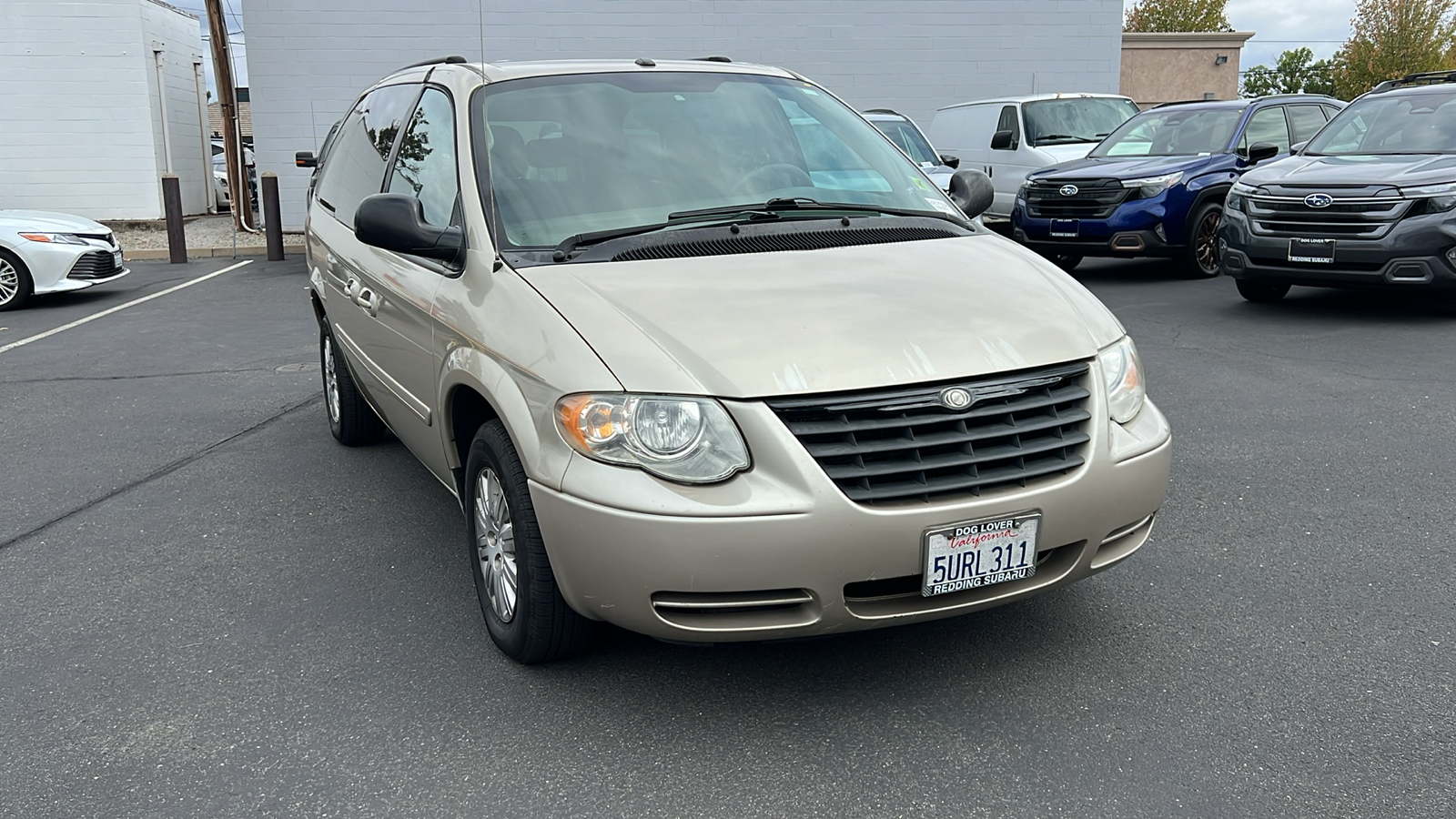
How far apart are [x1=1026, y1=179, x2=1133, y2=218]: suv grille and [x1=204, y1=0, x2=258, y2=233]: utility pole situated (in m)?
11.2

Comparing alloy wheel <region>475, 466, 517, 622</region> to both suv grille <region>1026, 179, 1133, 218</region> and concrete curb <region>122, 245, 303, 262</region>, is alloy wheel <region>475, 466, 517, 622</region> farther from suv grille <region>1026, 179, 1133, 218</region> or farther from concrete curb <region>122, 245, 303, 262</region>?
concrete curb <region>122, 245, 303, 262</region>

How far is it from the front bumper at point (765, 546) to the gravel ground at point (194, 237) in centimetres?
1481

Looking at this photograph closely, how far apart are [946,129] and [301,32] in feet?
29.6

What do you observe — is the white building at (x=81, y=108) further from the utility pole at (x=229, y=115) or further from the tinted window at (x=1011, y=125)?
the tinted window at (x=1011, y=125)

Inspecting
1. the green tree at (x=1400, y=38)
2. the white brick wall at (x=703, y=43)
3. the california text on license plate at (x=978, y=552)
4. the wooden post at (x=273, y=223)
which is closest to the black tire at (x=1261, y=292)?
the california text on license plate at (x=978, y=552)

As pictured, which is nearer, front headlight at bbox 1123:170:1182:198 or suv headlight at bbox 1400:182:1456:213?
suv headlight at bbox 1400:182:1456:213

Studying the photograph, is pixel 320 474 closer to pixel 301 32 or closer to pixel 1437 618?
pixel 1437 618

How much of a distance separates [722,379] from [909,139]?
11321 mm

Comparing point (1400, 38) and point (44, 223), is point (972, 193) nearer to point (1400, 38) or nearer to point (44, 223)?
point (44, 223)

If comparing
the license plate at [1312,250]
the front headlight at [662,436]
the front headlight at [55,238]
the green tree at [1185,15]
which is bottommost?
the front headlight at [55,238]

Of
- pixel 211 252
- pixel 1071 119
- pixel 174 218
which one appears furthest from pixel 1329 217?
pixel 211 252

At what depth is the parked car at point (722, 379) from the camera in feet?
9.24

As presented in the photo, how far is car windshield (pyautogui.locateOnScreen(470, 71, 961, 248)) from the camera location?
12.2ft

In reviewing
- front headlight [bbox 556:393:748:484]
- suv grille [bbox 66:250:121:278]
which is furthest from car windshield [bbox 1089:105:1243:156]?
suv grille [bbox 66:250:121:278]
